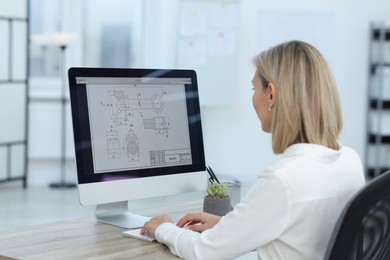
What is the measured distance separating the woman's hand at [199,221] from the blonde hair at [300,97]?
35 cm

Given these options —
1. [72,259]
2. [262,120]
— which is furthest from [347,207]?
[72,259]

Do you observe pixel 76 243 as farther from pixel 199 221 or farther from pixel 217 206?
pixel 217 206

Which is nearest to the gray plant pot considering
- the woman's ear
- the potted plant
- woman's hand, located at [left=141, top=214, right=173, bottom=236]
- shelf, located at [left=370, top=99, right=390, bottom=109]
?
Result: the potted plant

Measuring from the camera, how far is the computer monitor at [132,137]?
2070 mm

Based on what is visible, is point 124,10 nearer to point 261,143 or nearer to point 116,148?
point 261,143

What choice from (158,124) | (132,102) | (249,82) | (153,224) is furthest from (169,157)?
(249,82)

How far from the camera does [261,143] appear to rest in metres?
7.17

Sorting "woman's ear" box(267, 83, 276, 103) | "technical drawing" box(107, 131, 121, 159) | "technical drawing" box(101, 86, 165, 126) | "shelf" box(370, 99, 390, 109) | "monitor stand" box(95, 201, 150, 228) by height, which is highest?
"shelf" box(370, 99, 390, 109)

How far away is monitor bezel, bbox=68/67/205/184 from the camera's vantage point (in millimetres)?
2053

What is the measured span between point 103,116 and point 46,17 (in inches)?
197

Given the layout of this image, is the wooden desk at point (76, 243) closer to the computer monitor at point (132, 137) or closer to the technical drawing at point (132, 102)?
the computer monitor at point (132, 137)

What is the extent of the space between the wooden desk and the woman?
13cm

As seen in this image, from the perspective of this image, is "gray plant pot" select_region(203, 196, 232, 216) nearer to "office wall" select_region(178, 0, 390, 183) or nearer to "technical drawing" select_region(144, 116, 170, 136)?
"technical drawing" select_region(144, 116, 170, 136)

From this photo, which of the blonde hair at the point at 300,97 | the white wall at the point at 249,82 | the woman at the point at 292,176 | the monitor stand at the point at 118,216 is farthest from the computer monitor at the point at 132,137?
the white wall at the point at 249,82
